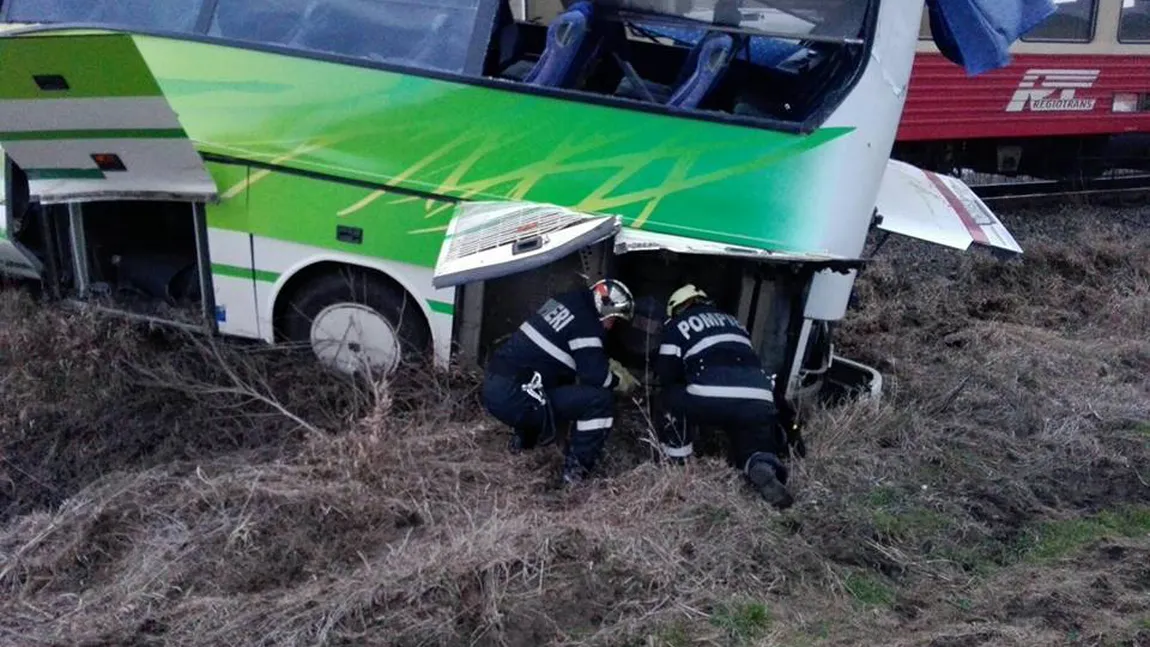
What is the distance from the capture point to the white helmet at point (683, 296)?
524 centimetres

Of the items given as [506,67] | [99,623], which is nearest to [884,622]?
[99,623]

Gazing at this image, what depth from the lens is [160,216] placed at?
6383mm


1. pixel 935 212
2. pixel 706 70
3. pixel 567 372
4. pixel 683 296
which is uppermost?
pixel 706 70

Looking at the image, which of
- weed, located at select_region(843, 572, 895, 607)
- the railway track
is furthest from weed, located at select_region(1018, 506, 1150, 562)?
the railway track

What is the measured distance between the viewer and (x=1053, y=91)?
11.6m

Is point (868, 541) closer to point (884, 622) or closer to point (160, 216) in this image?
point (884, 622)

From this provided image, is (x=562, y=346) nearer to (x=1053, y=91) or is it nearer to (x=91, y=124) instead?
(x=91, y=124)

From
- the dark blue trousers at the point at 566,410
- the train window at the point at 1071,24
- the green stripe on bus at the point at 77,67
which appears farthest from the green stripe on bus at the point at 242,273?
the train window at the point at 1071,24

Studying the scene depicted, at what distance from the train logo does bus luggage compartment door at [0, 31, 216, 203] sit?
28.0 ft

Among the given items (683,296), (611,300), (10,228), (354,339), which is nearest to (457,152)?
(611,300)

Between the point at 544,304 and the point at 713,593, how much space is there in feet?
5.36

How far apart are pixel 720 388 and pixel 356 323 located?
5.64 feet

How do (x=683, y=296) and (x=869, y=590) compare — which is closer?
(x=869, y=590)

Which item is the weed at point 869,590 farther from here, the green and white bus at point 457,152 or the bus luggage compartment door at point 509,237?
the bus luggage compartment door at point 509,237
